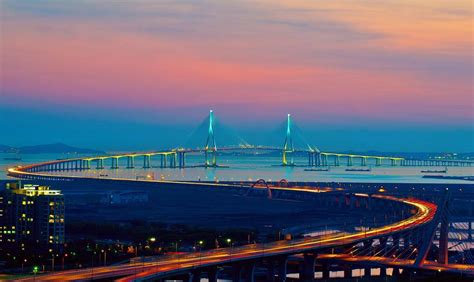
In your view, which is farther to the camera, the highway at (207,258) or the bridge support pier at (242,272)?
the bridge support pier at (242,272)

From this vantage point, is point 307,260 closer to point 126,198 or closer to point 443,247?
point 443,247

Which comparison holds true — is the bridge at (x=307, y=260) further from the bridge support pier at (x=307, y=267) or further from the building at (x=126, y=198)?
the building at (x=126, y=198)

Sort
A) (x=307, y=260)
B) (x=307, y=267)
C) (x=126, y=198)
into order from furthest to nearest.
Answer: (x=126, y=198), (x=307, y=260), (x=307, y=267)

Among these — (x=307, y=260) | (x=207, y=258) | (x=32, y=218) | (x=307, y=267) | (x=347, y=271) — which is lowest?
(x=347, y=271)

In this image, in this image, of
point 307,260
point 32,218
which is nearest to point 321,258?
point 307,260

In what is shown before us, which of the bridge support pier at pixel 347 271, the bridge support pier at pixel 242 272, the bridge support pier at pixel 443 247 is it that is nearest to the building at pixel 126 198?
the bridge support pier at pixel 347 271

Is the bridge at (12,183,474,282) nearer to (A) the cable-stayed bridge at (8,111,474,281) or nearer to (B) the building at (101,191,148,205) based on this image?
(A) the cable-stayed bridge at (8,111,474,281)

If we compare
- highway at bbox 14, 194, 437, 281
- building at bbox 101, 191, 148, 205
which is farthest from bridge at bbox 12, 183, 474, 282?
building at bbox 101, 191, 148, 205
